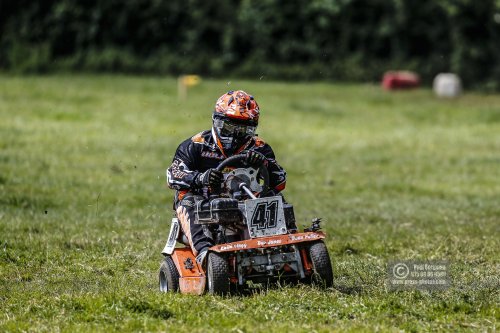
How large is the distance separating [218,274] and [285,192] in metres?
11.5

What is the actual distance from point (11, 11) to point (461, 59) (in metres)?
21.8

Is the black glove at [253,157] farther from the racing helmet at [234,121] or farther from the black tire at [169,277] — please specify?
the black tire at [169,277]

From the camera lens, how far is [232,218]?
10.1 m

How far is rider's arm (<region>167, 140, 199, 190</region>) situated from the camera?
1073 centimetres

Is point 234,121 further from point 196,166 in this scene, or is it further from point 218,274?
point 218,274

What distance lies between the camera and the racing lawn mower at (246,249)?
385 inches

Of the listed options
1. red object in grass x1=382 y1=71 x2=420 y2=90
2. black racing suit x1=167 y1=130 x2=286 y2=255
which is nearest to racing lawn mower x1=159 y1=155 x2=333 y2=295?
black racing suit x1=167 y1=130 x2=286 y2=255

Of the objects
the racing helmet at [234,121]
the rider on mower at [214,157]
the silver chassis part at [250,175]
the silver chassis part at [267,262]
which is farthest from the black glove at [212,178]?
the silver chassis part at [267,262]

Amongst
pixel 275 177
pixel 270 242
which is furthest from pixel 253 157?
pixel 270 242

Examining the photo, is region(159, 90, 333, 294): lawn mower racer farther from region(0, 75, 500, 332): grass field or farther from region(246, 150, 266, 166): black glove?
region(0, 75, 500, 332): grass field

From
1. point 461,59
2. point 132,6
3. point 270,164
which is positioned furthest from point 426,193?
point 132,6

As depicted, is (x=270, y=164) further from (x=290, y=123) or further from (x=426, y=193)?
(x=290, y=123)

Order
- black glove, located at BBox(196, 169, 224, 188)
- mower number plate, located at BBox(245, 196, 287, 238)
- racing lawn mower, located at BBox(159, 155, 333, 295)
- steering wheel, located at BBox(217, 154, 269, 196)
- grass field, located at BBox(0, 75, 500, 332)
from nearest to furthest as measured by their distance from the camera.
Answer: grass field, located at BBox(0, 75, 500, 332), racing lawn mower, located at BBox(159, 155, 333, 295), mower number plate, located at BBox(245, 196, 287, 238), black glove, located at BBox(196, 169, 224, 188), steering wheel, located at BBox(217, 154, 269, 196)

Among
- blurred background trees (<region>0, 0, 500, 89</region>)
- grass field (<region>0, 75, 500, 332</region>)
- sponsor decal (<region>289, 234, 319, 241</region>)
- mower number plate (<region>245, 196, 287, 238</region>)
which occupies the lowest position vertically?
grass field (<region>0, 75, 500, 332</region>)
